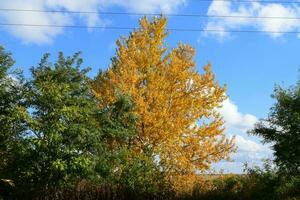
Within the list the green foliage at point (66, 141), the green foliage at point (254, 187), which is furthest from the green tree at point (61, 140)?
the green foliage at point (254, 187)

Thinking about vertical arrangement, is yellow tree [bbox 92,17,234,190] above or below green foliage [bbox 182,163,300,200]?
above

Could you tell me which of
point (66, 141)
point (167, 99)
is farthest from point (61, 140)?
point (167, 99)

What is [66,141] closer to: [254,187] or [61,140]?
[61,140]

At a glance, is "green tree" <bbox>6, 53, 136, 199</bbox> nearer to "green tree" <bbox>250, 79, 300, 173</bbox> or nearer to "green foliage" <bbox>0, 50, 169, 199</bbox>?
"green foliage" <bbox>0, 50, 169, 199</bbox>

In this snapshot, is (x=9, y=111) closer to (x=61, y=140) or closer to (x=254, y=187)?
(x=61, y=140)

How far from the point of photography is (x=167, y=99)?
2316cm

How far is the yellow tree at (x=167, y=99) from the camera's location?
2242 cm

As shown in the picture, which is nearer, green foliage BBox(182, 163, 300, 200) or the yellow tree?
green foliage BBox(182, 163, 300, 200)

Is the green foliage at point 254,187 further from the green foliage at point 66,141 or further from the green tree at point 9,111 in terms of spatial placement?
the green tree at point 9,111

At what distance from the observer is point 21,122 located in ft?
66.2

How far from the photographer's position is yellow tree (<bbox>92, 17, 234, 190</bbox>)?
2242 centimetres

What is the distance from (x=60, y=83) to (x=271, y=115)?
8609mm

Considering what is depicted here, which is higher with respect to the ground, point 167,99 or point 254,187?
point 167,99

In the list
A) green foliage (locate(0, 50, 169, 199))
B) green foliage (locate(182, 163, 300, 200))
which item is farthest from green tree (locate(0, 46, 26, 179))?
green foliage (locate(182, 163, 300, 200))
